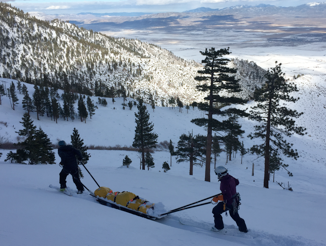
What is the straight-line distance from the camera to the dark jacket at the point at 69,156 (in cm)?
764

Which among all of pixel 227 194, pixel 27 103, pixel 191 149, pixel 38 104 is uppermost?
pixel 227 194

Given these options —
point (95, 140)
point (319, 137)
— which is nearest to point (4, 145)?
point (95, 140)

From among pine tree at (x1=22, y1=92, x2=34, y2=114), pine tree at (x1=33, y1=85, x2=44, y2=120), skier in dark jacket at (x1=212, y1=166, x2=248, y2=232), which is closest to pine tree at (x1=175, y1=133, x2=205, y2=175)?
skier in dark jacket at (x1=212, y1=166, x2=248, y2=232)

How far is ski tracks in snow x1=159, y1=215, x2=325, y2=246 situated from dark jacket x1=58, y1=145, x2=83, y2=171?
388 cm

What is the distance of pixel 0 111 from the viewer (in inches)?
2276

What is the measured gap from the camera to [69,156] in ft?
25.4

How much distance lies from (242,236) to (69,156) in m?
6.40

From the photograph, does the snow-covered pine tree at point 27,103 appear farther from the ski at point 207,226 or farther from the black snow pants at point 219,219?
the black snow pants at point 219,219

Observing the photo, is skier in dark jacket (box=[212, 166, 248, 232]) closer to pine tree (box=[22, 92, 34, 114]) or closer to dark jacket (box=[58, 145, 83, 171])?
dark jacket (box=[58, 145, 83, 171])

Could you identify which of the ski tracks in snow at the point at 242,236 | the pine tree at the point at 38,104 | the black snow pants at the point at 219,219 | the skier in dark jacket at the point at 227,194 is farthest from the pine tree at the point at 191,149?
the pine tree at the point at 38,104

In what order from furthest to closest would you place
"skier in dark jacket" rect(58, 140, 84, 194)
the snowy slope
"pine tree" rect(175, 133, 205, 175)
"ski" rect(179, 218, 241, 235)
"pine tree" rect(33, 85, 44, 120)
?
"pine tree" rect(33, 85, 44, 120)
"pine tree" rect(175, 133, 205, 175)
"skier in dark jacket" rect(58, 140, 84, 194)
"ski" rect(179, 218, 241, 235)
the snowy slope

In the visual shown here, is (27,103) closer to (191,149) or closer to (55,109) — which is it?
(55,109)

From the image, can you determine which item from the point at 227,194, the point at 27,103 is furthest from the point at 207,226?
the point at 27,103

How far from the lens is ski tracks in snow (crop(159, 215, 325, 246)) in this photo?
570 centimetres
